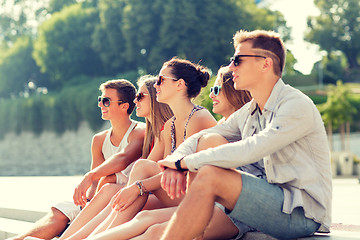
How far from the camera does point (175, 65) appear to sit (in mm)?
4055

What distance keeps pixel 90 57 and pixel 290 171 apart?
3125cm

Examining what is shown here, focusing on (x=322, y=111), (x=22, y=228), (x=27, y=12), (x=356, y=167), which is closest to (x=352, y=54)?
(x=322, y=111)

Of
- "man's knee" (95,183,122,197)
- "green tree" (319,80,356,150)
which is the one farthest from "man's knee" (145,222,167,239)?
"green tree" (319,80,356,150)

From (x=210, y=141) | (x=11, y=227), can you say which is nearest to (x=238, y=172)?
(x=210, y=141)

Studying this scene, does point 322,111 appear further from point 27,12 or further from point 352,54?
point 27,12

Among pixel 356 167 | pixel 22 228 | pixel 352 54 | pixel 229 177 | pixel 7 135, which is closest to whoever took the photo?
pixel 229 177

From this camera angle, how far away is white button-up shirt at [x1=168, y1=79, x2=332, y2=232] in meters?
2.83

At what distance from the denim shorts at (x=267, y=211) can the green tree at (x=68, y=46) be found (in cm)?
3085

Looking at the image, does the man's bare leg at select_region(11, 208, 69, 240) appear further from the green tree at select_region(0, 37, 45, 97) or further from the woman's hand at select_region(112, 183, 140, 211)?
the green tree at select_region(0, 37, 45, 97)

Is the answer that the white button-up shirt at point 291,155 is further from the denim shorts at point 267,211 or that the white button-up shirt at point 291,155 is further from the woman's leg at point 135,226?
the woman's leg at point 135,226

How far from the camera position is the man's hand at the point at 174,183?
2.94m

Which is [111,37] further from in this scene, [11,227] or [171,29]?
[11,227]

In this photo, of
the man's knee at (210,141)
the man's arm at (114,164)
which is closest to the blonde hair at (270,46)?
the man's knee at (210,141)

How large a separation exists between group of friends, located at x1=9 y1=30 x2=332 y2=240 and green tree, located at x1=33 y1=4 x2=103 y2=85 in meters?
29.8
